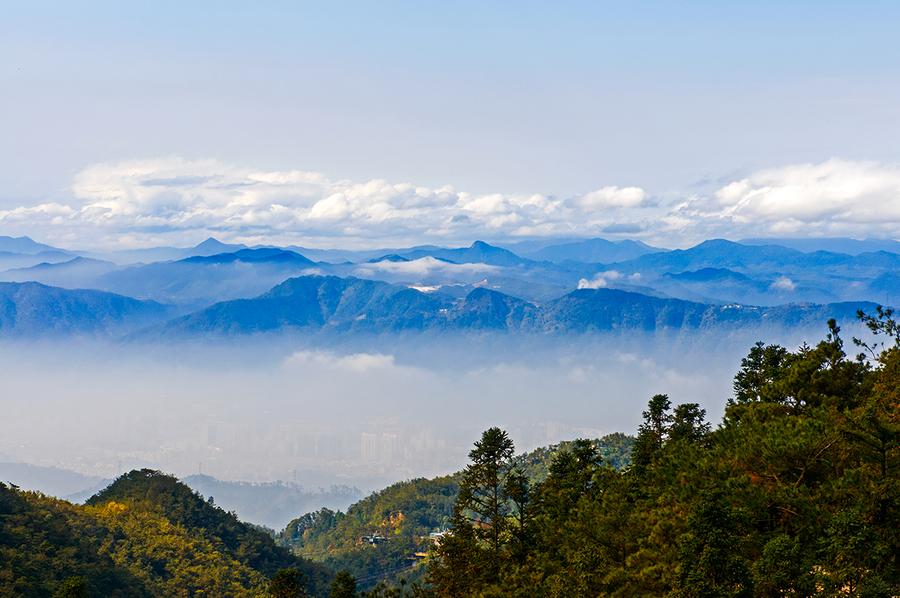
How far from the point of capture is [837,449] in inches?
1414

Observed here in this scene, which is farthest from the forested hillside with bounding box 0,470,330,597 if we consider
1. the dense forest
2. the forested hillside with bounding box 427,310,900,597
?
the forested hillside with bounding box 427,310,900,597

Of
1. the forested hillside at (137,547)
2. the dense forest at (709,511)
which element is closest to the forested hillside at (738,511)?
the dense forest at (709,511)

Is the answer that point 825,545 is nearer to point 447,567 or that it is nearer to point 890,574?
point 890,574

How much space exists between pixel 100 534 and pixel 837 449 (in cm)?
11240

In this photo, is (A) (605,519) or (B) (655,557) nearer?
(B) (655,557)

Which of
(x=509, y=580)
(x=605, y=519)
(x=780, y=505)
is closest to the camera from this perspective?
(x=780, y=505)

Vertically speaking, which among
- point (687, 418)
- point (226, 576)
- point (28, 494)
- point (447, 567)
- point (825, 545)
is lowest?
point (226, 576)

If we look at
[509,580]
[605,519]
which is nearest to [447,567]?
[509,580]

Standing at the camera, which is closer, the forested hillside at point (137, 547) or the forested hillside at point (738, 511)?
the forested hillside at point (738, 511)

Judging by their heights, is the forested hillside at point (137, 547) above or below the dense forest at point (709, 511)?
below

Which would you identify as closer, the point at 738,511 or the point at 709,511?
the point at 709,511

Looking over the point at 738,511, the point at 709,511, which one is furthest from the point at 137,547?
the point at 709,511

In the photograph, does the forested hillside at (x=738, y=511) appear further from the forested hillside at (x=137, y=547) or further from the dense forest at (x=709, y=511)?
the forested hillside at (x=137, y=547)

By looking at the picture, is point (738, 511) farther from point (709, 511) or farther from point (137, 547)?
point (137, 547)
